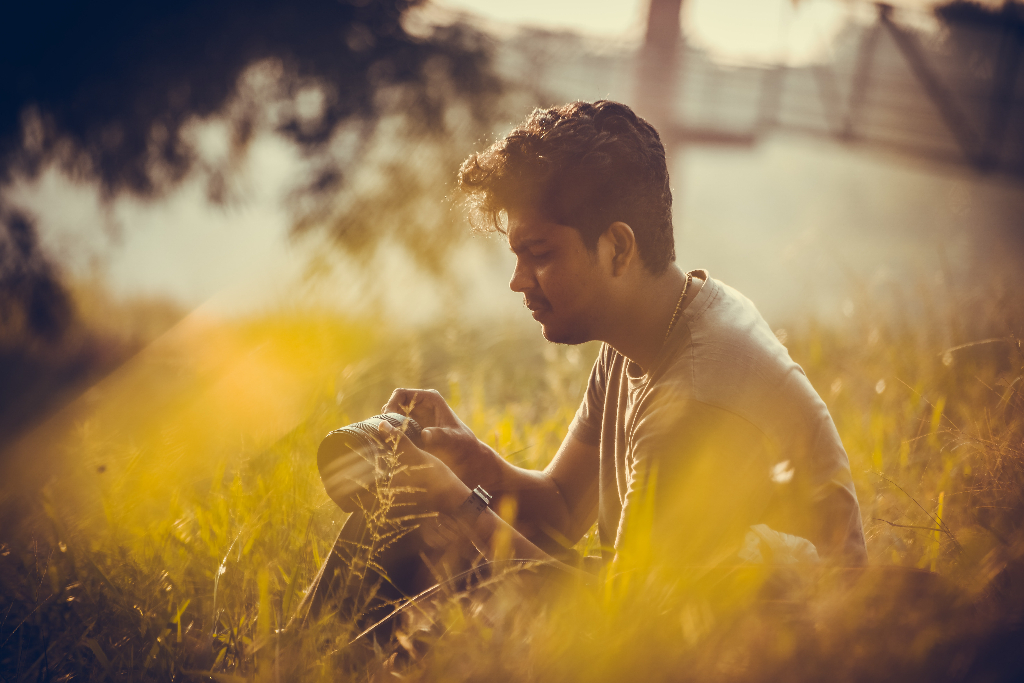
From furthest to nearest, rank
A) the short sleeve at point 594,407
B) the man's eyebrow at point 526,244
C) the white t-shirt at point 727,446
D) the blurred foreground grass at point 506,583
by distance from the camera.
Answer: the short sleeve at point 594,407 → the man's eyebrow at point 526,244 → the white t-shirt at point 727,446 → the blurred foreground grass at point 506,583

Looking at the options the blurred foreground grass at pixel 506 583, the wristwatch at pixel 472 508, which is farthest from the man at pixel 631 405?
the blurred foreground grass at pixel 506 583

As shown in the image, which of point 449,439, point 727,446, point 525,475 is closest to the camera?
point 727,446

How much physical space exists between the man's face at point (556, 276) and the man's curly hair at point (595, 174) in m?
0.03

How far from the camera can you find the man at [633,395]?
1380 mm

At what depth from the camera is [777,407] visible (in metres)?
1.50

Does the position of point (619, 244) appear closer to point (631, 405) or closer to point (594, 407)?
point (631, 405)

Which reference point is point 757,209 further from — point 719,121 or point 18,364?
point 18,364

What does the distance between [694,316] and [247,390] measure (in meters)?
2.46

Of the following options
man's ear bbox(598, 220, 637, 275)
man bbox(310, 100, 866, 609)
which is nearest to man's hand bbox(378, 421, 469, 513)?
man bbox(310, 100, 866, 609)

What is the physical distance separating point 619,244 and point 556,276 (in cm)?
19

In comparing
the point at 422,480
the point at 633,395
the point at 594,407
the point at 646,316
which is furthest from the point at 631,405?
the point at 422,480

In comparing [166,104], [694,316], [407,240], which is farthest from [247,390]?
[694,316]

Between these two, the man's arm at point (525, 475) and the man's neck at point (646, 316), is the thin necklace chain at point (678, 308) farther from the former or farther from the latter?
the man's arm at point (525, 475)

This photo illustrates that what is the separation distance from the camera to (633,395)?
172 cm
